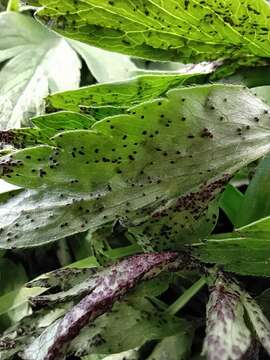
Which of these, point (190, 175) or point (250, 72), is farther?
point (250, 72)

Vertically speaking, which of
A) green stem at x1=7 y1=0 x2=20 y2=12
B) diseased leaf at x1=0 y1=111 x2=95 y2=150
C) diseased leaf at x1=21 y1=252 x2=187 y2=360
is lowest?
diseased leaf at x1=21 y1=252 x2=187 y2=360

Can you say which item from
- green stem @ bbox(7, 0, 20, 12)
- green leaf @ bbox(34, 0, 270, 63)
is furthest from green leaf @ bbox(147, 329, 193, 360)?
green stem @ bbox(7, 0, 20, 12)

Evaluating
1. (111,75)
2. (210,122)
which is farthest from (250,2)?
(111,75)

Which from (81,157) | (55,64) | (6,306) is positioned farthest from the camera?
(55,64)

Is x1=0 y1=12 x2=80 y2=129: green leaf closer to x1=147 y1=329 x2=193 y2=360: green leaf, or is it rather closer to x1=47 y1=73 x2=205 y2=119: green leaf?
x1=47 y1=73 x2=205 y2=119: green leaf

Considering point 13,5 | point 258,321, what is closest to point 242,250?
point 258,321

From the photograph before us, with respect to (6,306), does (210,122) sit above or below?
above

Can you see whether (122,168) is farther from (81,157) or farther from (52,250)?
(52,250)
